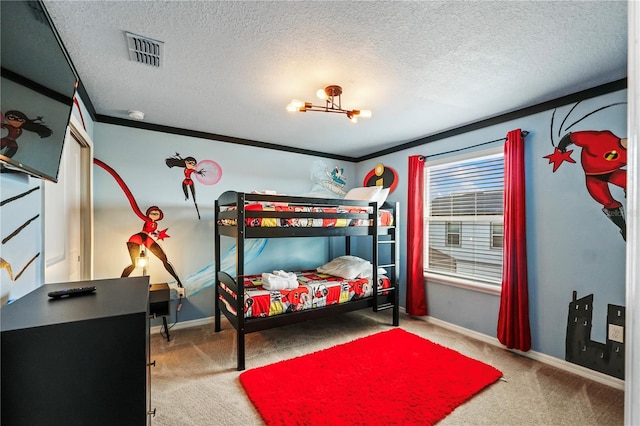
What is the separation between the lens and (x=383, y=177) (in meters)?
4.20

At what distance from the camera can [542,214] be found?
2568 mm

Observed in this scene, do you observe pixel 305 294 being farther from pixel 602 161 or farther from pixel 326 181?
pixel 602 161

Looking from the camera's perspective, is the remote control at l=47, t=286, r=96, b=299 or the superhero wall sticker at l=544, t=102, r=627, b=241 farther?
the superhero wall sticker at l=544, t=102, r=627, b=241

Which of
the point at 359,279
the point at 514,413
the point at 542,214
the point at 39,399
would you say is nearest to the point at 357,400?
the point at 514,413

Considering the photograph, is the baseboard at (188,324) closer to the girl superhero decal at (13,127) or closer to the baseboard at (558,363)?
the girl superhero decal at (13,127)

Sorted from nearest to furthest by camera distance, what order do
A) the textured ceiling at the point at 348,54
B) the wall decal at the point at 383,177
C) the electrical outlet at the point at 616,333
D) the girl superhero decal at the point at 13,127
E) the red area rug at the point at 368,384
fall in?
the girl superhero decal at the point at 13,127 < the textured ceiling at the point at 348,54 < the red area rug at the point at 368,384 < the electrical outlet at the point at 616,333 < the wall decal at the point at 383,177

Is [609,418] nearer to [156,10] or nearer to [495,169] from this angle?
[495,169]

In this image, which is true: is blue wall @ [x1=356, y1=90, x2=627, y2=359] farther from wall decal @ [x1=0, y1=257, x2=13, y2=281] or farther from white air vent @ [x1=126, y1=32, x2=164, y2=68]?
wall decal @ [x1=0, y1=257, x2=13, y2=281]

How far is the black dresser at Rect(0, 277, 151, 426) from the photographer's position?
Result: 0.81 meters

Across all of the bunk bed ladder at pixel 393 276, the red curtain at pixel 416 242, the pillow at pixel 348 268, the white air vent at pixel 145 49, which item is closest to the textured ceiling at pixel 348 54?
the white air vent at pixel 145 49

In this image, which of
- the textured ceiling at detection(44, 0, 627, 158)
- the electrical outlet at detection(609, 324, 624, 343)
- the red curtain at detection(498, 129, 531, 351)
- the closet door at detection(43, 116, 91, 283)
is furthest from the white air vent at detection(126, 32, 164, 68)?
the electrical outlet at detection(609, 324, 624, 343)

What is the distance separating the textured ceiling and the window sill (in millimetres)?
1752

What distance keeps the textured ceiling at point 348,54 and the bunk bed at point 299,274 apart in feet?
3.06

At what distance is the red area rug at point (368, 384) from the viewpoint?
5.94ft
